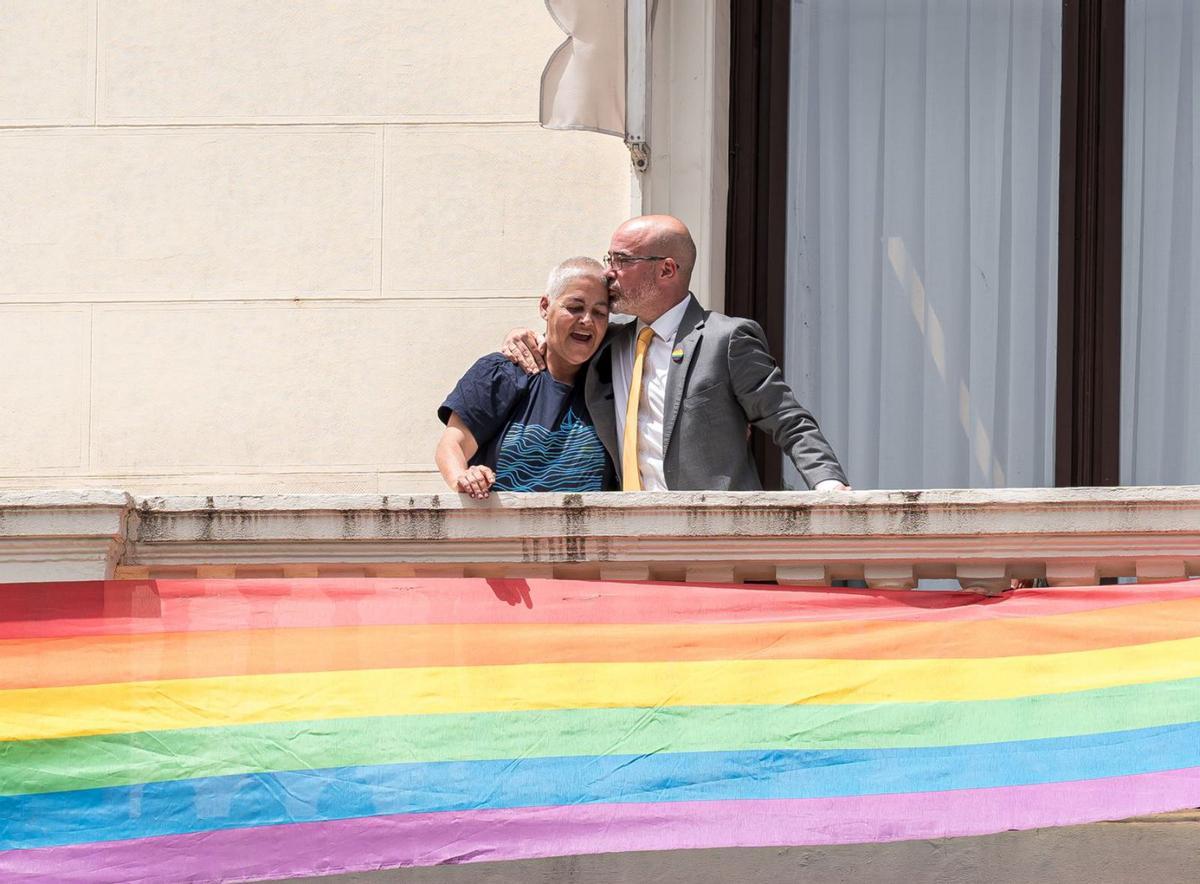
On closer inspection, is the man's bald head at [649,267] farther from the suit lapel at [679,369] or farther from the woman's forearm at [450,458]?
the woman's forearm at [450,458]

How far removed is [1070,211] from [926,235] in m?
0.57

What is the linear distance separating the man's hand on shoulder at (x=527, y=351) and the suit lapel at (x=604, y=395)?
0.60ft

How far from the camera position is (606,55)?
823cm

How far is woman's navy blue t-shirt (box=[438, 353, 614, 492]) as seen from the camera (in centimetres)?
731

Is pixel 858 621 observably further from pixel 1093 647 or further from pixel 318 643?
pixel 318 643

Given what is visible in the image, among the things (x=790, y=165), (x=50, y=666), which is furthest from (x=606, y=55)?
(x=50, y=666)

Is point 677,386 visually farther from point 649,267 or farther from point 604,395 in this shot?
point 649,267

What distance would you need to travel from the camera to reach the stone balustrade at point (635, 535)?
6.75 meters

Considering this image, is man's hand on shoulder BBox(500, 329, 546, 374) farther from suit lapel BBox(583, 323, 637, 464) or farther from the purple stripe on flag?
the purple stripe on flag

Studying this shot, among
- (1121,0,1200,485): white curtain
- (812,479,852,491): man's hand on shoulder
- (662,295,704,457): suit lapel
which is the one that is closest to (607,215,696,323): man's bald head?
(662,295,704,457): suit lapel

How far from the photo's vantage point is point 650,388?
735 cm

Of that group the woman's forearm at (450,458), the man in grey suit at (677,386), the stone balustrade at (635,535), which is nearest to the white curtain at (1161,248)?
the stone balustrade at (635,535)

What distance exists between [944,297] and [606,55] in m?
1.68

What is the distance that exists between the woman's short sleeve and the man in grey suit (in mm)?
108
